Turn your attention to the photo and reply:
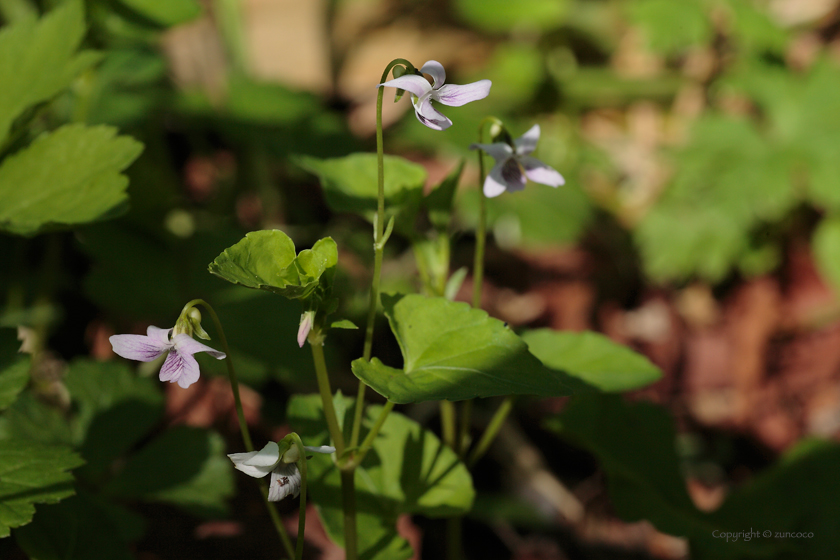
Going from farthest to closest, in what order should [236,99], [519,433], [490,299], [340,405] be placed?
[490,299] → [236,99] → [519,433] → [340,405]

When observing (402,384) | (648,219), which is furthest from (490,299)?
(402,384)

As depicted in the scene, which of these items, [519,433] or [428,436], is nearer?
[428,436]

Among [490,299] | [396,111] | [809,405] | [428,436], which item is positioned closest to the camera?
[428,436]

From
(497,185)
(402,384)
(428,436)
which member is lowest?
(428,436)

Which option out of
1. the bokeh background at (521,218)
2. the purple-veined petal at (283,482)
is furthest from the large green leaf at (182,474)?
the purple-veined petal at (283,482)

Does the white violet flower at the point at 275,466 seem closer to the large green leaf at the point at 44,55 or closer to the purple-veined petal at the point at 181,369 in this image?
the purple-veined petal at the point at 181,369

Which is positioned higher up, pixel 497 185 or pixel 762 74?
pixel 497 185

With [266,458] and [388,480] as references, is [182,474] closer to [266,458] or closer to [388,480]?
[388,480]

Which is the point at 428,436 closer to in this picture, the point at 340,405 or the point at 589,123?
the point at 340,405
